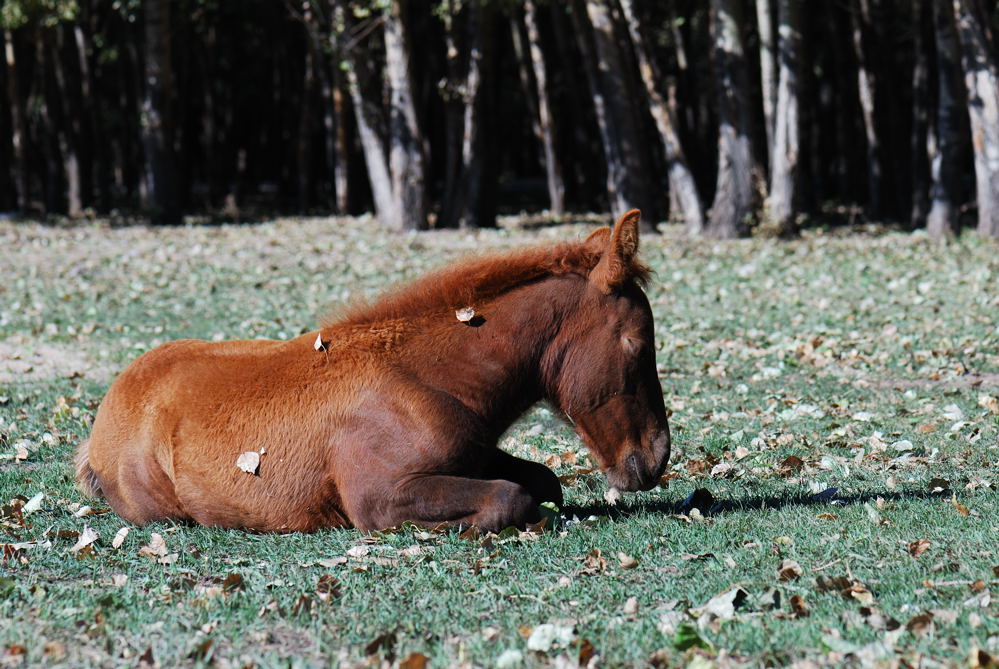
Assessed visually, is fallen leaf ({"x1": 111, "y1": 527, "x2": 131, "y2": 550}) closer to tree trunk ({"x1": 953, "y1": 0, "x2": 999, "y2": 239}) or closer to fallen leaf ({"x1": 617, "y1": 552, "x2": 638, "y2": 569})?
fallen leaf ({"x1": 617, "y1": 552, "x2": 638, "y2": 569})

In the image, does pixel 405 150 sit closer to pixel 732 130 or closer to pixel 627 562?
pixel 732 130

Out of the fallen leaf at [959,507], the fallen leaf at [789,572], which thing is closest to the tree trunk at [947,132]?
the fallen leaf at [959,507]

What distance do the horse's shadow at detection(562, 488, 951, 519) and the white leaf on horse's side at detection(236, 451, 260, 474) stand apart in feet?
5.47

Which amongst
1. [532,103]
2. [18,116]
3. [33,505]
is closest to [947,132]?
[532,103]

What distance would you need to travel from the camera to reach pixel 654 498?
23.1 feet

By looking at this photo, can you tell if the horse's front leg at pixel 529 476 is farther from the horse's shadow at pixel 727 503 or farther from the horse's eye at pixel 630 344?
the horse's eye at pixel 630 344

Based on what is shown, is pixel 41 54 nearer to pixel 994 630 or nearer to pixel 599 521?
pixel 599 521

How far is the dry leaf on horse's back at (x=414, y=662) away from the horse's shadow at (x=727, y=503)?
220cm

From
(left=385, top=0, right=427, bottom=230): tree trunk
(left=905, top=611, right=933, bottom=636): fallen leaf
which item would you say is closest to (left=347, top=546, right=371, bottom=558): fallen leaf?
(left=905, top=611, right=933, bottom=636): fallen leaf

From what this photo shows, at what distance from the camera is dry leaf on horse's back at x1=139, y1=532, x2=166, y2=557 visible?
5.93 m

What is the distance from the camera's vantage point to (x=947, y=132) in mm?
21844

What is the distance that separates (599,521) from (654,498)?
2.81 feet

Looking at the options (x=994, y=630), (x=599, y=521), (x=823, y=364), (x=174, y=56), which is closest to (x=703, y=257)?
(x=823, y=364)

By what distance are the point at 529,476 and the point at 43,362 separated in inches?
322
